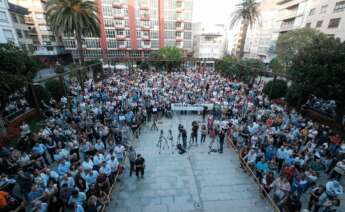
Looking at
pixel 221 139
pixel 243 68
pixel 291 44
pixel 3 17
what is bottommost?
pixel 221 139

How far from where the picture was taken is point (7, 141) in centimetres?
1018

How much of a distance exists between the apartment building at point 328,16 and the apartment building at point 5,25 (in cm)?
5562

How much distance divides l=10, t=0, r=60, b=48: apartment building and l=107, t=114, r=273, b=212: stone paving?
50430mm

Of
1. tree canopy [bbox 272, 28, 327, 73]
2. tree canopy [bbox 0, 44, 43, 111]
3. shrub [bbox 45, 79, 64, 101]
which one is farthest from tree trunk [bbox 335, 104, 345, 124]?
shrub [bbox 45, 79, 64, 101]

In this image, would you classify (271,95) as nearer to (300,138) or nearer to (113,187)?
(300,138)

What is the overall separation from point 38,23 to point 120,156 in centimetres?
5475

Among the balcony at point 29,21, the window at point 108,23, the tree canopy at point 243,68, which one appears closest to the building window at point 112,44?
the window at point 108,23

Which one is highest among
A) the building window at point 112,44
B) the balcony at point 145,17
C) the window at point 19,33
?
the balcony at point 145,17

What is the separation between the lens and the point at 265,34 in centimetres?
5494

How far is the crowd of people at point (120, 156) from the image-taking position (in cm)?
600

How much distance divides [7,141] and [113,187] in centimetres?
800

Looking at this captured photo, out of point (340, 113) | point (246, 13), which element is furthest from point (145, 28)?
point (340, 113)

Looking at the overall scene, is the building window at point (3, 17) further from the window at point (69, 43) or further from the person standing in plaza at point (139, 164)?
the person standing in plaza at point (139, 164)

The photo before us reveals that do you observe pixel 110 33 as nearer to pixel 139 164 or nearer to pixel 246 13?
pixel 246 13
